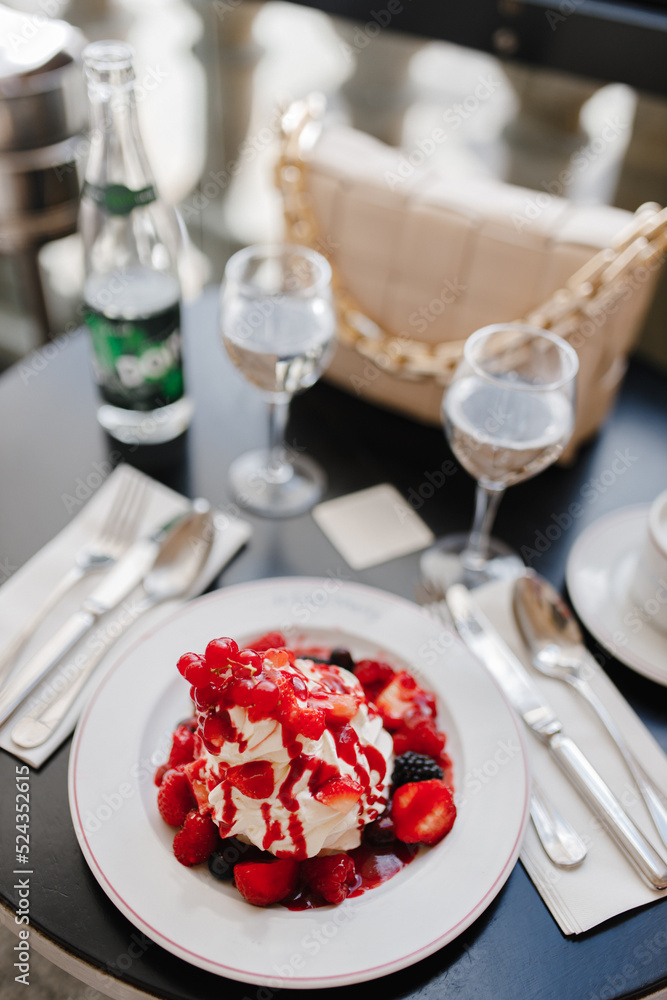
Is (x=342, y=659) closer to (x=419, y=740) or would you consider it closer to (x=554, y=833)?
(x=419, y=740)

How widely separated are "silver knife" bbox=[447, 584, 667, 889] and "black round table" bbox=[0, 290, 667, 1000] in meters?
0.04

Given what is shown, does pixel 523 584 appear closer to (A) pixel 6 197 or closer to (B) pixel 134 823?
(B) pixel 134 823

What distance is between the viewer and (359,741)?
0.72 meters

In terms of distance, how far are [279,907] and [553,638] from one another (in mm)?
384

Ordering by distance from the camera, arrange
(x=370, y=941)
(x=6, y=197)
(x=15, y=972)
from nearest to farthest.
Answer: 1. (x=370, y=941)
2. (x=15, y=972)
3. (x=6, y=197)

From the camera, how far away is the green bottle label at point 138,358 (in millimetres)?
1014

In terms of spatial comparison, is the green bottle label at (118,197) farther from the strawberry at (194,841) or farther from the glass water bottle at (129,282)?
the strawberry at (194,841)

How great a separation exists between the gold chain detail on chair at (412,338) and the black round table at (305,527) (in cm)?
11

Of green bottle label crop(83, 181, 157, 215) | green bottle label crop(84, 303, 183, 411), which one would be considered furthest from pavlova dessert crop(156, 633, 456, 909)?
green bottle label crop(83, 181, 157, 215)

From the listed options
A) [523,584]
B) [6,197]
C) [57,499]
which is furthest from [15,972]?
[6,197]

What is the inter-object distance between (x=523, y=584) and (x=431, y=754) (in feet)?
0.76

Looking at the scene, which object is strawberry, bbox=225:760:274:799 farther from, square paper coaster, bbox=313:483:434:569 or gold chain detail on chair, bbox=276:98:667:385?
gold chain detail on chair, bbox=276:98:667:385

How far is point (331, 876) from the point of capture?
66 centimetres

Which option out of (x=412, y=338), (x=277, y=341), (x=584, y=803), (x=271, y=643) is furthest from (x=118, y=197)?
(x=584, y=803)
